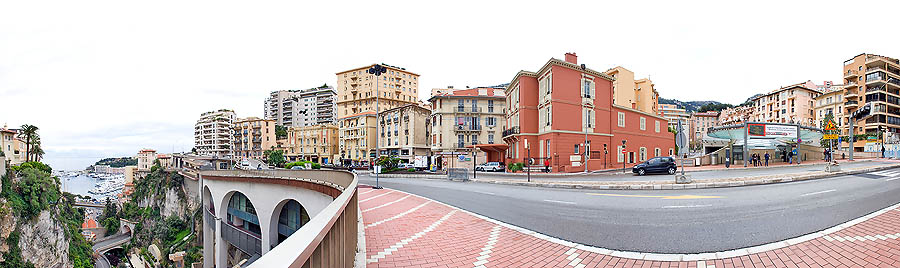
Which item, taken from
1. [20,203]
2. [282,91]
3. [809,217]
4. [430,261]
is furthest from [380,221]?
[282,91]

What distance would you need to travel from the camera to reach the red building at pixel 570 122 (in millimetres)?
28578

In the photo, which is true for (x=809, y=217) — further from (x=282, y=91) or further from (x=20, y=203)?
(x=282, y=91)

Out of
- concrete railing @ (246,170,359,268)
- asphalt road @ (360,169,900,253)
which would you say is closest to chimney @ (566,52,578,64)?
asphalt road @ (360,169,900,253)

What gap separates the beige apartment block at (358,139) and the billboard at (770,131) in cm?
5058

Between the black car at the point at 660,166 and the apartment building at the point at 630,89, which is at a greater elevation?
the apartment building at the point at 630,89

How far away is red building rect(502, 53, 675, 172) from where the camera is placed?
2858 cm

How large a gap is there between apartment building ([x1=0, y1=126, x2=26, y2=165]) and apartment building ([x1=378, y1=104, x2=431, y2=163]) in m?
54.3

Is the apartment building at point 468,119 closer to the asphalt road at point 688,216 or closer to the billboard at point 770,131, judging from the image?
the billboard at point 770,131

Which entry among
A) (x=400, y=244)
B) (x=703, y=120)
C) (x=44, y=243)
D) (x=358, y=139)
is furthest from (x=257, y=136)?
(x=703, y=120)

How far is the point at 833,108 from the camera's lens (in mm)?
59875

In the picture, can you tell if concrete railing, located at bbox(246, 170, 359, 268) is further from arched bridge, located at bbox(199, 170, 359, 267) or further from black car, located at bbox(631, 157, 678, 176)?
black car, located at bbox(631, 157, 678, 176)

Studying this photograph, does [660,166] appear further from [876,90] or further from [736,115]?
[736,115]

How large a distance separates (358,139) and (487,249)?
59600mm

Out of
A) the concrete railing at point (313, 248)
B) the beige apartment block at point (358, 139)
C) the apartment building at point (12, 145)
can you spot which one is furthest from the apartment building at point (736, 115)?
the apartment building at point (12, 145)
